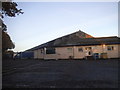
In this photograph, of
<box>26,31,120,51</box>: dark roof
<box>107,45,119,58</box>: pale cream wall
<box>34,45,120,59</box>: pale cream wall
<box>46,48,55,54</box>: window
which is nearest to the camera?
<box>107,45,119,58</box>: pale cream wall

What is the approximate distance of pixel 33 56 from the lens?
113ft

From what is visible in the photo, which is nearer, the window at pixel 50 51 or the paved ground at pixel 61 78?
the paved ground at pixel 61 78

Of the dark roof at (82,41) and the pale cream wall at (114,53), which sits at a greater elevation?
the dark roof at (82,41)

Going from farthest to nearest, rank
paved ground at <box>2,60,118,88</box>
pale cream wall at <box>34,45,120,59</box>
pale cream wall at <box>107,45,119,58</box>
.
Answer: pale cream wall at <box>34,45,120,59</box>
pale cream wall at <box>107,45,119,58</box>
paved ground at <box>2,60,118,88</box>

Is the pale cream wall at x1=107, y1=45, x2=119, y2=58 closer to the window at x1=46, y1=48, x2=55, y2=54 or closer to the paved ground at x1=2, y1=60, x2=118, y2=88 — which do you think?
the window at x1=46, y1=48, x2=55, y2=54

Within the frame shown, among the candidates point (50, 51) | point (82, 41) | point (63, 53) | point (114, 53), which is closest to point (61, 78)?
point (63, 53)

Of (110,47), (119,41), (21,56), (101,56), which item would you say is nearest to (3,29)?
(101,56)

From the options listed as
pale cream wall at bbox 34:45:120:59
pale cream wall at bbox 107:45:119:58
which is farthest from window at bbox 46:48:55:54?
pale cream wall at bbox 107:45:119:58

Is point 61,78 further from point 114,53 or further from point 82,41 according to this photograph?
point 82,41

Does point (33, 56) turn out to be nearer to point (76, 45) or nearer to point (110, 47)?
point (76, 45)

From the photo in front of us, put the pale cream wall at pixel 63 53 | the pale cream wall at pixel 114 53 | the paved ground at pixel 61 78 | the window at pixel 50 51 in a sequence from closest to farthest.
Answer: the paved ground at pixel 61 78
the pale cream wall at pixel 114 53
the pale cream wall at pixel 63 53
the window at pixel 50 51

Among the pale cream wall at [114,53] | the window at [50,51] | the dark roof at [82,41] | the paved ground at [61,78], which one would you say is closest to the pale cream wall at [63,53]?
the dark roof at [82,41]

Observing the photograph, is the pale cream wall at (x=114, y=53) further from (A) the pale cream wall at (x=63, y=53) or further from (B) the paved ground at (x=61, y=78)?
(B) the paved ground at (x=61, y=78)

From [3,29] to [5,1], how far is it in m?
2.50
